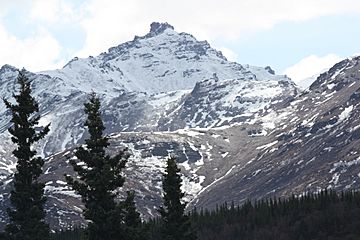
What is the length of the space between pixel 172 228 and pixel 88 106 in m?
21.3

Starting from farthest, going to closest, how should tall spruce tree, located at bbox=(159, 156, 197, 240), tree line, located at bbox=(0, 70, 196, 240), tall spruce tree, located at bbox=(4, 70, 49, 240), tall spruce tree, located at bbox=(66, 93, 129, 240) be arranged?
tall spruce tree, located at bbox=(159, 156, 197, 240), tall spruce tree, located at bbox=(4, 70, 49, 240), tree line, located at bbox=(0, 70, 196, 240), tall spruce tree, located at bbox=(66, 93, 129, 240)

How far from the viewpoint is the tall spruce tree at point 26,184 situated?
61438 mm

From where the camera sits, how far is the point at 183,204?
3014 inches

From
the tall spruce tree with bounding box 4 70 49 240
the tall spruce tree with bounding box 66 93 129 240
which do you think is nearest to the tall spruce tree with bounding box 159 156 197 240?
the tall spruce tree with bounding box 4 70 49 240

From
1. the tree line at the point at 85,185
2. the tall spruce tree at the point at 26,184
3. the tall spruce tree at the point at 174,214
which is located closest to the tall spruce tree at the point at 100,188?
the tree line at the point at 85,185

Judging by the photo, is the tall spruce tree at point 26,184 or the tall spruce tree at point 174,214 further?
the tall spruce tree at point 174,214

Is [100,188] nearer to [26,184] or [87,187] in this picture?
[87,187]

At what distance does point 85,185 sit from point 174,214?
2156cm

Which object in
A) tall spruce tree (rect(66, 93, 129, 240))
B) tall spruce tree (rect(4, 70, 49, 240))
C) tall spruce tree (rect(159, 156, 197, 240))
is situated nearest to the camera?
tall spruce tree (rect(66, 93, 129, 240))

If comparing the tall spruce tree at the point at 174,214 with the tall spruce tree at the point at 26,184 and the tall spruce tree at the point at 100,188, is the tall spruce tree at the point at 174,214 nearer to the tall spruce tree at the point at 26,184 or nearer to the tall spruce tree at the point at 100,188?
the tall spruce tree at the point at 26,184

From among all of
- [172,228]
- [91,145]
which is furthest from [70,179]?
[172,228]

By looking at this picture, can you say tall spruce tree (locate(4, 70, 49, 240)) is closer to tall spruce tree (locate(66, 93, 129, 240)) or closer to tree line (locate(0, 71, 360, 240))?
tree line (locate(0, 71, 360, 240))

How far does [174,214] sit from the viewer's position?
250 ft

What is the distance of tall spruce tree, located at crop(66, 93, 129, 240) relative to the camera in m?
55.1
